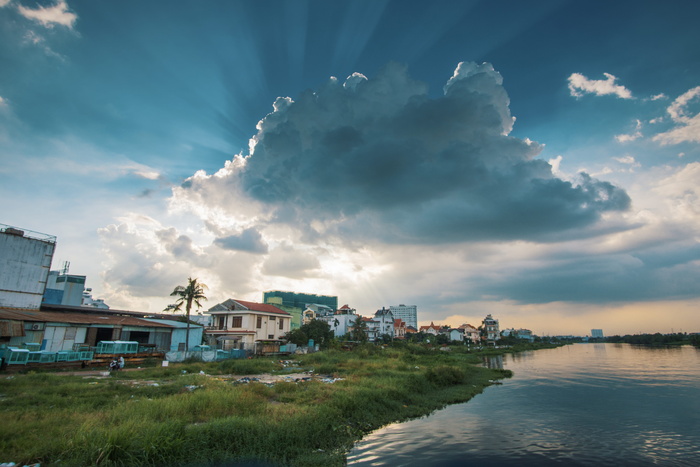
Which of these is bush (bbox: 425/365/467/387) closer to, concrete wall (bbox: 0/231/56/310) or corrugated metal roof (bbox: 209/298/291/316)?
corrugated metal roof (bbox: 209/298/291/316)

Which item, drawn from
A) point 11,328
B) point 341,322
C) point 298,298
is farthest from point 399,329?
point 11,328

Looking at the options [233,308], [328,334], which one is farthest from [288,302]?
[233,308]

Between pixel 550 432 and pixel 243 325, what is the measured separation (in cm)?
4525

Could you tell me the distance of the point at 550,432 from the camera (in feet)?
53.8

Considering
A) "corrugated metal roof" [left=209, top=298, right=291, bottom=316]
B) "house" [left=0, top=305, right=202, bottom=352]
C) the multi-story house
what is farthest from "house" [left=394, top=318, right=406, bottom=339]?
"house" [left=0, top=305, right=202, bottom=352]

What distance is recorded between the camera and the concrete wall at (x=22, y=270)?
111 ft

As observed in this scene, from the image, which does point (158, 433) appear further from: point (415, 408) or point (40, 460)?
point (415, 408)

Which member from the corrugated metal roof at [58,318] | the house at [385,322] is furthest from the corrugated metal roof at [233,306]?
the house at [385,322]

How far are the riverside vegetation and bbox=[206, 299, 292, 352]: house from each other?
96.5ft

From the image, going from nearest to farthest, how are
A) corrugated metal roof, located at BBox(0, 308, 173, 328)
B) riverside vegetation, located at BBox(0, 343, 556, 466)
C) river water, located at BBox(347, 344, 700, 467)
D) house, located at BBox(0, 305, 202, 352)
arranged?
riverside vegetation, located at BBox(0, 343, 556, 466)
river water, located at BBox(347, 344, 700, 467)
house, located at BBox(0, 305, 202, 352)
corrugated metal roof, located at BBox(0, 308, 173, 328)

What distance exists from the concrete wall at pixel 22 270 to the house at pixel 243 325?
69.9 feet

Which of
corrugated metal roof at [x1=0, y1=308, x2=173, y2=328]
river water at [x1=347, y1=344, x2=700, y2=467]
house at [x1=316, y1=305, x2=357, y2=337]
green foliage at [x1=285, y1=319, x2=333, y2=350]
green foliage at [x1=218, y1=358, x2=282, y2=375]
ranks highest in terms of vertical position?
house at [x1=316, y1=305, x2=357, y2=337]

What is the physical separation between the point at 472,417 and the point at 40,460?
17473 mm

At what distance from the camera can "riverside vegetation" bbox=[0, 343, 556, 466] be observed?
30.5 feet
